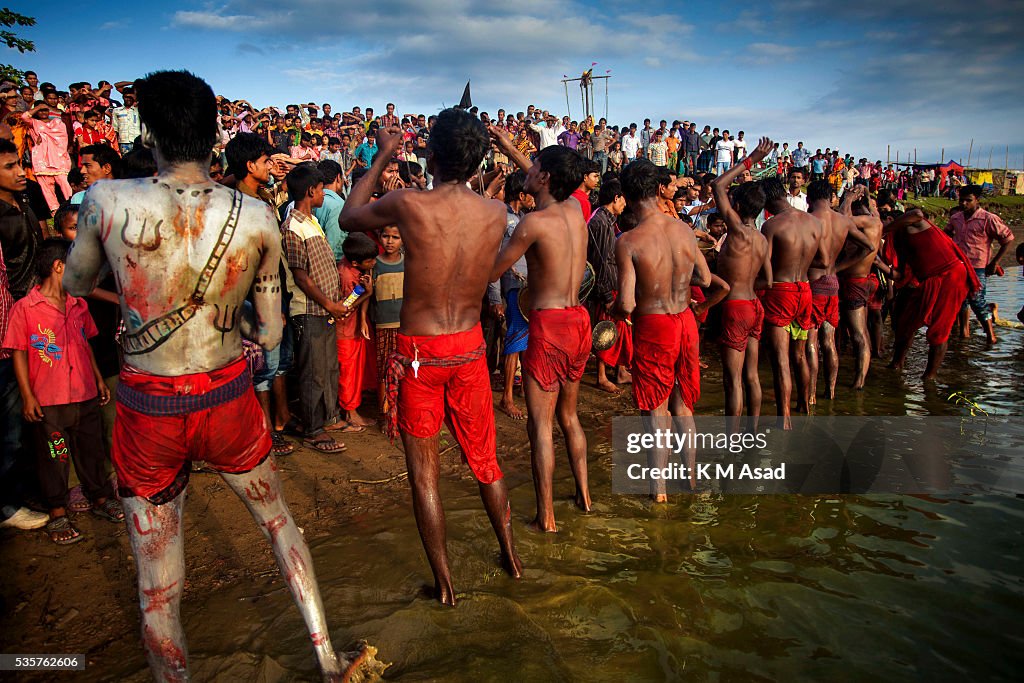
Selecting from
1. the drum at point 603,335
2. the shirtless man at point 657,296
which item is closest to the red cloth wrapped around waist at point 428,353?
the shirtless man at point 657,296

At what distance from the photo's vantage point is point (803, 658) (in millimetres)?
3018

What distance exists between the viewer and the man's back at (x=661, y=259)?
14.9 feet

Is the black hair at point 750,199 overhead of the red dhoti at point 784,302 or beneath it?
overhead

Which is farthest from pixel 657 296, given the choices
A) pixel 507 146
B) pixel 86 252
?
pixel 86 252

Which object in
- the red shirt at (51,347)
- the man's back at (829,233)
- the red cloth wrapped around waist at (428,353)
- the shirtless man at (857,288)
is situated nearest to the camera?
the red cloth wrapped around waist at (428,353)

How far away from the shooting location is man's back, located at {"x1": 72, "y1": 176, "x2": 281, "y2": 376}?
228 centimetres

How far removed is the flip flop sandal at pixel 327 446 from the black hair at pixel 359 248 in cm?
168

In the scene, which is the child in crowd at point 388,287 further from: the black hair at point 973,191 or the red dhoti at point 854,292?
the black hair at point 973,191

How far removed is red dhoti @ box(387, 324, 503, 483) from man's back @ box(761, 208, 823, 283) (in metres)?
4.21

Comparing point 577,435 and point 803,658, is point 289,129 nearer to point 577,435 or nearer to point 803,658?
point 577,435

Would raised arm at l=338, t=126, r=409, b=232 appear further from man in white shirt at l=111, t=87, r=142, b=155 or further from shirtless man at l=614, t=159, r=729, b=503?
man in white shirt at l=111, t=87, r=142, b=155

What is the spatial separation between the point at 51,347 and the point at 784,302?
20.3ft

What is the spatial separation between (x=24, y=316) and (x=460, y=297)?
2.81m

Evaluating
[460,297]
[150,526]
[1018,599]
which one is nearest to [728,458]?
[1018,599]
